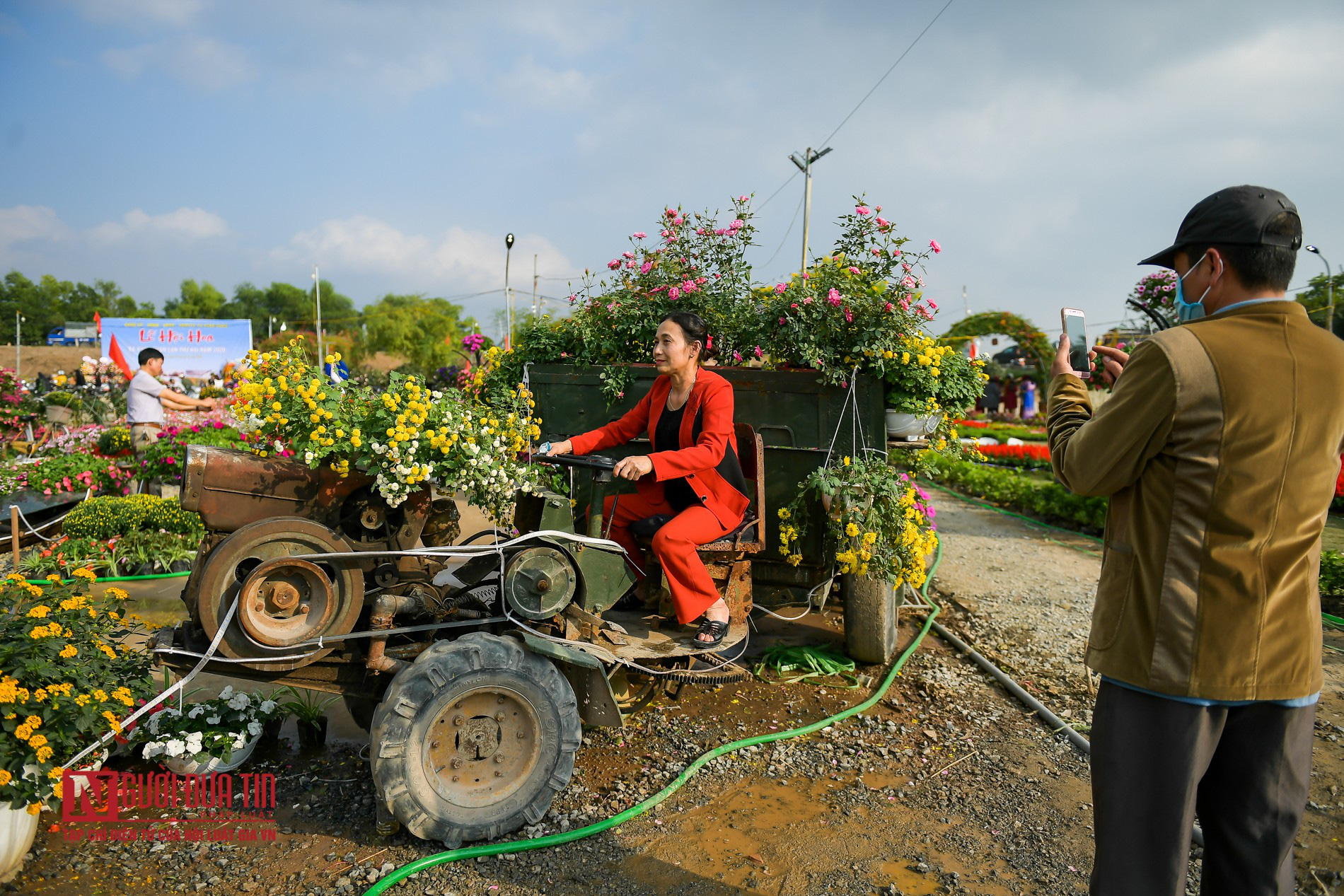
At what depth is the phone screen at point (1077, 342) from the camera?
2305mm

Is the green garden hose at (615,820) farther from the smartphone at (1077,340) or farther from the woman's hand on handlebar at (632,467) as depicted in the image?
the smartphone at (1077,340)

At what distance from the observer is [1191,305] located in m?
2.03

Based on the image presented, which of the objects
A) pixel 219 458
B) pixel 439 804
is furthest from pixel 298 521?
pixel 439 804

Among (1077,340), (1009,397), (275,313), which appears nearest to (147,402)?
(1077,340)

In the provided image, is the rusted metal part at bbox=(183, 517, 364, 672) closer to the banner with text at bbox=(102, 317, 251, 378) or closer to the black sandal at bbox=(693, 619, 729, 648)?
the black sandal at bbox=(693, 619, 729, 648)

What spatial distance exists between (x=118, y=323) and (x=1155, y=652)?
32408 millimetres

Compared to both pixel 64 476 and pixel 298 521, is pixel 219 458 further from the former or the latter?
pixel 64 476

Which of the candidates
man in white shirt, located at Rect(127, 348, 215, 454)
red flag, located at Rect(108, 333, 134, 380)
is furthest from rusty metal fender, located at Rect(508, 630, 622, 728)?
red flag, located at Rect(108, 333, 134, 380)

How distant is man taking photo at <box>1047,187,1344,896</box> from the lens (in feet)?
5.83

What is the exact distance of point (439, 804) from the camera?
10.3 ft

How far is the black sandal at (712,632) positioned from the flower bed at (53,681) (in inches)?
92.4

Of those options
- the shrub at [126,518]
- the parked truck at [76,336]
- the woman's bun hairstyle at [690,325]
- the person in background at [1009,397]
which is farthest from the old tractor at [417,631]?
the parked truck at [76,336]

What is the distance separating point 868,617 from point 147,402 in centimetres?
802

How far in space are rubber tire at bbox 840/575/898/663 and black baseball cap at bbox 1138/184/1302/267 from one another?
A: 10.8 feet
